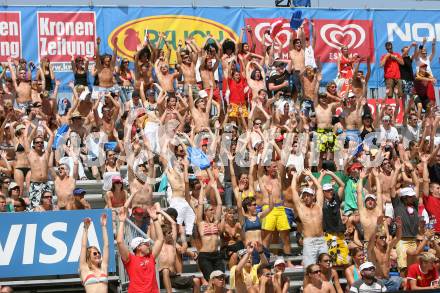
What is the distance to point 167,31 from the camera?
2488 centimetres

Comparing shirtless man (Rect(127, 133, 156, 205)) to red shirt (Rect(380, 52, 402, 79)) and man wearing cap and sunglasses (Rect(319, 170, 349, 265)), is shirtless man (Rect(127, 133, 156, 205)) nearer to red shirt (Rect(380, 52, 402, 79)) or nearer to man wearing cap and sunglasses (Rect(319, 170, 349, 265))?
man wearing cap and sunglasses (Rect(319, 170, 349, 265))

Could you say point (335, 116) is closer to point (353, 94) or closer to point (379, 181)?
point (353, 94)

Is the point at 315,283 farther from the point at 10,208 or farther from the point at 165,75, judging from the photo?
the point at 165,75

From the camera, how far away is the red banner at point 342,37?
2544cm

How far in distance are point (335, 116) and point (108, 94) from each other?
4491 millimetres

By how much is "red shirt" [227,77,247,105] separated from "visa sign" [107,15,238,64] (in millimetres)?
2404

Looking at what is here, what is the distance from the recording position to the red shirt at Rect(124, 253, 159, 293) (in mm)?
14898

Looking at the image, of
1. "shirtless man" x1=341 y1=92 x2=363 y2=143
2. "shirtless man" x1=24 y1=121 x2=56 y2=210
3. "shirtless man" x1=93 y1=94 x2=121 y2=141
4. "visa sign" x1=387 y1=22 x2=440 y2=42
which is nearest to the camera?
"shirtless man" x1=24 y1=121 x2=56 y2=210

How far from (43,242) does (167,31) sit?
32.1 ft

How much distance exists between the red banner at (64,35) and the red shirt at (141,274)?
9.81m

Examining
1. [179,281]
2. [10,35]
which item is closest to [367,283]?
[179,281]

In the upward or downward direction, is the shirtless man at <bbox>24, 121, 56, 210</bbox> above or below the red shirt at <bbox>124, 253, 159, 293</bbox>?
above

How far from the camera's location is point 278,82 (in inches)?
891

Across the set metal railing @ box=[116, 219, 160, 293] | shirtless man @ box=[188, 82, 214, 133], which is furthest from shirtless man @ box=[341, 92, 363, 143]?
metal railing @ box=[116, 219, 160, 293]
